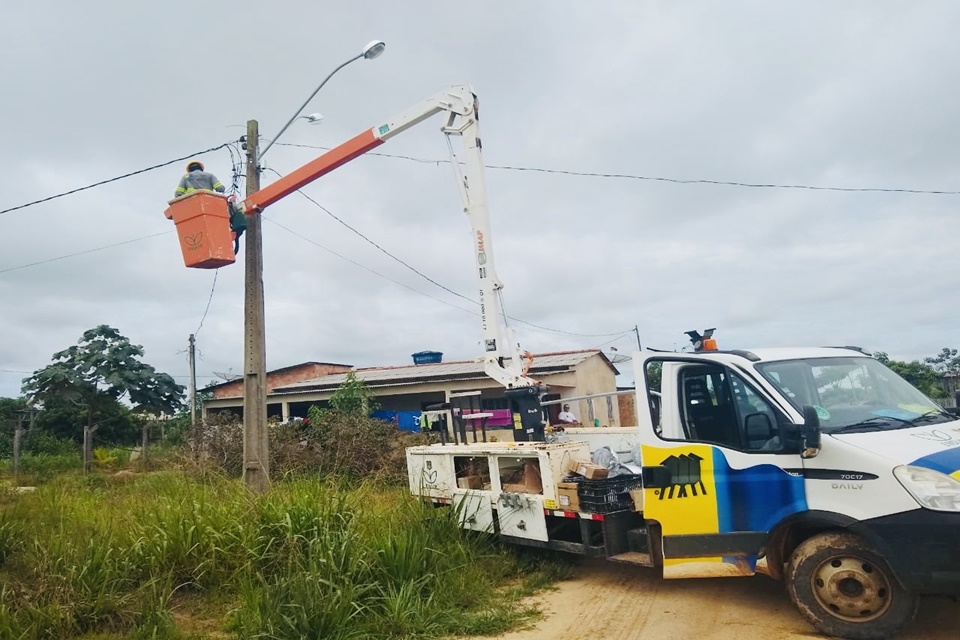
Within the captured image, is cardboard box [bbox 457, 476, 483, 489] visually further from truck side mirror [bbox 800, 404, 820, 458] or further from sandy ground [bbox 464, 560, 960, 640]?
truck side mirror [bbox 800, 404, 820, 458]

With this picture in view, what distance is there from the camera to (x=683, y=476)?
18.3ft

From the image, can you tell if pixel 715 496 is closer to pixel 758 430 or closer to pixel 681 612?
pixel 758 430

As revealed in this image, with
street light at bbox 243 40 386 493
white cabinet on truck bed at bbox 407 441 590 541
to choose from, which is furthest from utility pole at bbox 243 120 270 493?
white cabinet on truck bed at bbox 407 441 590 541

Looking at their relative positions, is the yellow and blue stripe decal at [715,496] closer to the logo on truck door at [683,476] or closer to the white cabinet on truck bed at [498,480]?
the logo on truck door at [683,476]

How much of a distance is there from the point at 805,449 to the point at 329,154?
7.34m

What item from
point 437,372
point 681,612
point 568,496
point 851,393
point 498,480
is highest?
point 437,372

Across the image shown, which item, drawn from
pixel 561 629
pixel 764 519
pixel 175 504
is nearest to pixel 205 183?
pixel 175 504

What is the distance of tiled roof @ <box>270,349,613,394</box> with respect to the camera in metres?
21.1

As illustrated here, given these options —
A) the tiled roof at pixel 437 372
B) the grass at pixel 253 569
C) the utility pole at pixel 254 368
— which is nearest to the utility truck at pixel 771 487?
the grass at pixel 253 569

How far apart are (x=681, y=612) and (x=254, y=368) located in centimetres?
662

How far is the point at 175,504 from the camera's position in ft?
22.1

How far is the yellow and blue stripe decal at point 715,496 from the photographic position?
16.6 ft

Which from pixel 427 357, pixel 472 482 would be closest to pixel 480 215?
pixel 472 482

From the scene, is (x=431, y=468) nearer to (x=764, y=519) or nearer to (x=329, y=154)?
(x=764, y=519)
